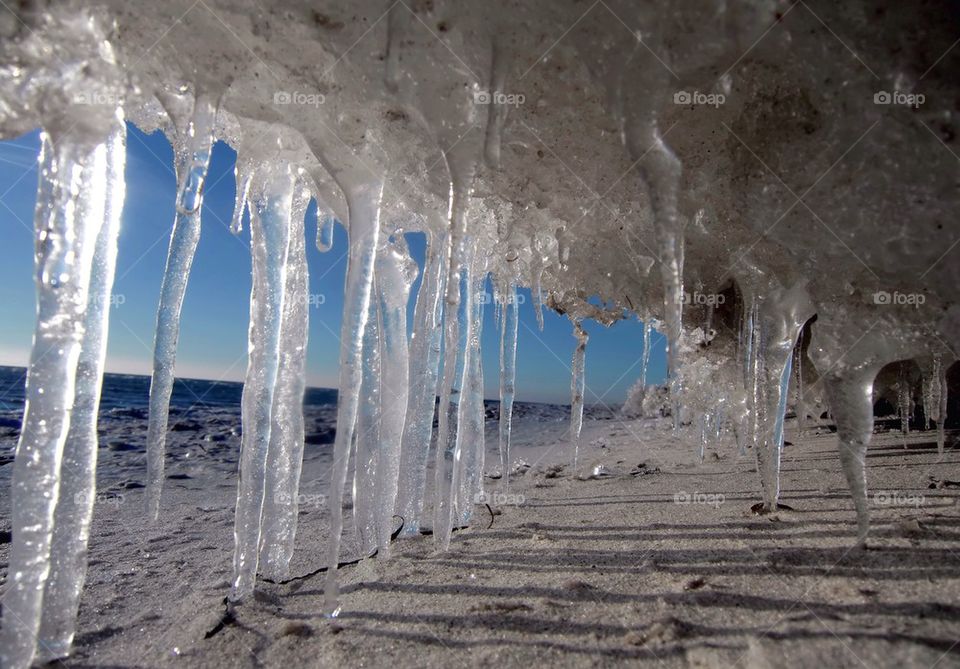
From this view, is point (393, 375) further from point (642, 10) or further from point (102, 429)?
point (102, 429)

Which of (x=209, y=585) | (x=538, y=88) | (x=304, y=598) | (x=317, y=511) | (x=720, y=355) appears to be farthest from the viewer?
(x=720, y=355)

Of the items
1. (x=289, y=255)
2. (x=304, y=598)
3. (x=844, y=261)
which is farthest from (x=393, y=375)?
(x=844, y=261)

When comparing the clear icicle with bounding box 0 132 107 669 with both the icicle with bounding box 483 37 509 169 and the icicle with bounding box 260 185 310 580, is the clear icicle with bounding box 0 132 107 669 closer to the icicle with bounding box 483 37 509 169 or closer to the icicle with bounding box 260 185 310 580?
the icicle with bounding box 260 185 310 580

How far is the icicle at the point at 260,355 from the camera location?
1.99m

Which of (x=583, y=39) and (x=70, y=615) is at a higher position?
(x=583, y=39)

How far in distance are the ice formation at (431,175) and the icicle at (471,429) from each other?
0.49m

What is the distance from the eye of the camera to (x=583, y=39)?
1546 millimetres

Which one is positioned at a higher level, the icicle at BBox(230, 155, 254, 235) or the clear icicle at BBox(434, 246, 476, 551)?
the icicle at BBox(230, 155, 254, 235)

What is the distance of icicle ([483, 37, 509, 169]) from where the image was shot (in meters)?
1.65

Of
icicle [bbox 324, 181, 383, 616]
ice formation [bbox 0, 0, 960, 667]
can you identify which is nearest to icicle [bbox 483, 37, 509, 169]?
ice formation [bbox 0, 0, 960, 667]

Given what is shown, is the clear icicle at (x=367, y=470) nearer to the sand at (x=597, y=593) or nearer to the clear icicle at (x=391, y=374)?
the clear icicle at (x=391, y=374)

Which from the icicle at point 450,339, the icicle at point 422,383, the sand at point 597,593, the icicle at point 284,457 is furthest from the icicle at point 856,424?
the icicle at point 284,457

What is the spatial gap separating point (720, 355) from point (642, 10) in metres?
3.95

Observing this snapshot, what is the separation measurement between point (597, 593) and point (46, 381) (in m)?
1.89
